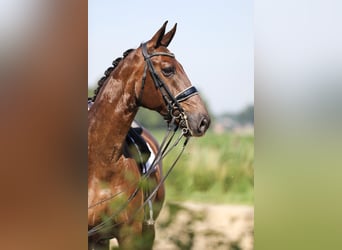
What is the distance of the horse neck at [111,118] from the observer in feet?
17.3

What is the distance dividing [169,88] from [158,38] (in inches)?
16.5

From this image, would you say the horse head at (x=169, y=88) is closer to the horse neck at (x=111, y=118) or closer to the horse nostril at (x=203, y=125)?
the horse nostril at (x=203, y=125)

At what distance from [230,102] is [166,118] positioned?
1.78ft

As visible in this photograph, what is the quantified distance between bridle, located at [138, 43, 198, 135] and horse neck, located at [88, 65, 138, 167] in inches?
7.0

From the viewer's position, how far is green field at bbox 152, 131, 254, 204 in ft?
17.2

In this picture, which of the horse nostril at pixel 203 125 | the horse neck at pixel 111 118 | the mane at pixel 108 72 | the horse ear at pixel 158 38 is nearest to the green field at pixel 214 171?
the horse nostril at pixel 203 125

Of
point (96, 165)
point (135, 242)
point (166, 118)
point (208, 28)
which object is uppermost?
point (208, 28)

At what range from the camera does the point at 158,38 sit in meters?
5.20

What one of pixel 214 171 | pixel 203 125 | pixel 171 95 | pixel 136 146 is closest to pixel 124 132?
pixel 136 146

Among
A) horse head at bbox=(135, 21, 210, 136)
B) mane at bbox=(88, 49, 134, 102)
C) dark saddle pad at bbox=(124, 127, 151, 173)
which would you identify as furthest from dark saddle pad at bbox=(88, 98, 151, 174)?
mane at bbox=(88, 49, 134, 102)

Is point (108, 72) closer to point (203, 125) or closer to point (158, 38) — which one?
point (158, 38)
